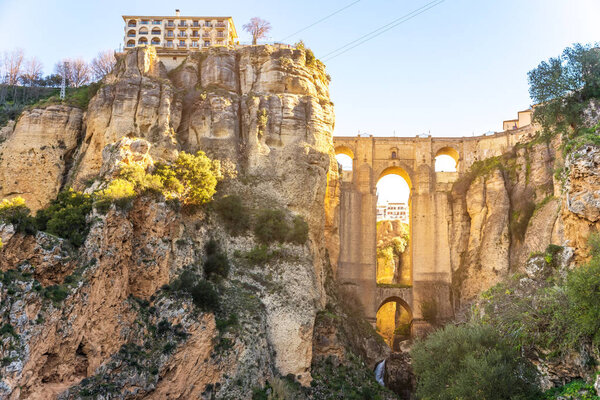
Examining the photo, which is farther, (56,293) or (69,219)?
(69,219)

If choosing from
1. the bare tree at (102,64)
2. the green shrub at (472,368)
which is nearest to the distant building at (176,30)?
the bare tree at (102,64)

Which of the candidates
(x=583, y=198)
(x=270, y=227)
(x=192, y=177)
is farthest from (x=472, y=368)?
(x=192, y=177)

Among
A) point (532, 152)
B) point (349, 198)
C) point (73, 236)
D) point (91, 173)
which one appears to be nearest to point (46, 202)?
point (91, 173)

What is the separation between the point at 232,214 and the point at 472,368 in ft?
52.0

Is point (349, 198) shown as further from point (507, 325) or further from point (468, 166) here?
point (507, 325)

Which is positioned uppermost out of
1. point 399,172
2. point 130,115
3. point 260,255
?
point 130,115

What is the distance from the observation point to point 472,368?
24.4m

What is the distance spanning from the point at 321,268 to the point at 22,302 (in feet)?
62.6

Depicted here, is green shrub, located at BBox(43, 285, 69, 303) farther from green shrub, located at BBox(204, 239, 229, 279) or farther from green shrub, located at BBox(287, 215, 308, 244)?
green shrub, located at BBox(287, 215, 308, 244)

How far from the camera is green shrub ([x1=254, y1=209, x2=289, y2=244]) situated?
116ft

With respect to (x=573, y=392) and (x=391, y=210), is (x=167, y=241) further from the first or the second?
(x=391, y=210)

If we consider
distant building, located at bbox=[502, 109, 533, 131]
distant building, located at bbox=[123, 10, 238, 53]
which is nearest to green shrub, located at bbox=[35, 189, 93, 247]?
distant building, located at bbox=[123, 10, 238, 53]

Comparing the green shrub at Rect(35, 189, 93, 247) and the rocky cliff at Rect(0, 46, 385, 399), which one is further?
the green shrub at Rect(35, 189, 93, 247)

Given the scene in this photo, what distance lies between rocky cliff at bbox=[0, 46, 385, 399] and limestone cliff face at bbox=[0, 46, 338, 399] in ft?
0.21
